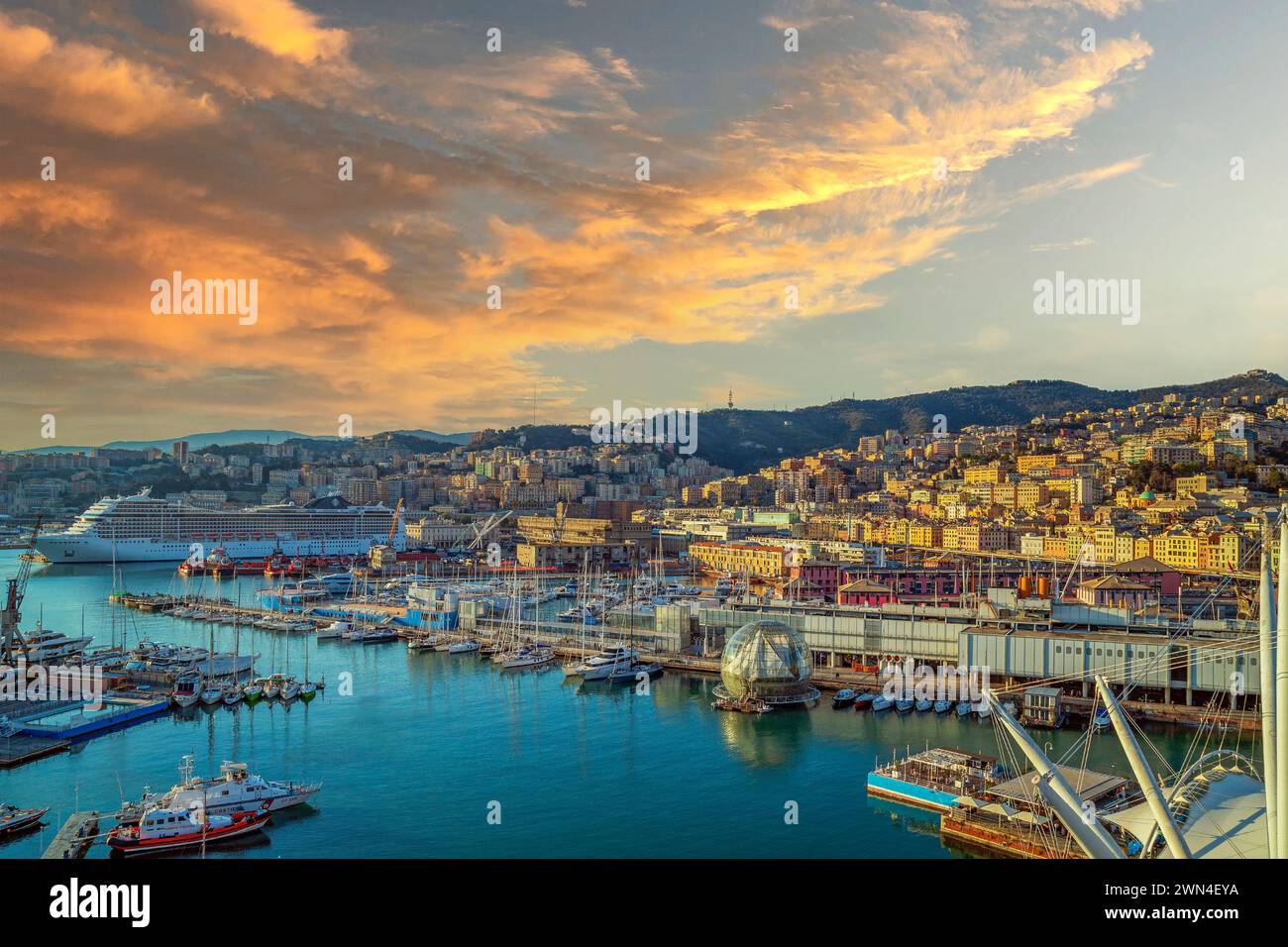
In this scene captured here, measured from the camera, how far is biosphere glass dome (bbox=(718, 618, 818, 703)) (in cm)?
974

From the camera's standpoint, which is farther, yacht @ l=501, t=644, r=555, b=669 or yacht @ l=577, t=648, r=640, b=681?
yacht @ l=501, t=644, r=555, b=669

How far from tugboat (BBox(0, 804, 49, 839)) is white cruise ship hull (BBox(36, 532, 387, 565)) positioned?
22009mm

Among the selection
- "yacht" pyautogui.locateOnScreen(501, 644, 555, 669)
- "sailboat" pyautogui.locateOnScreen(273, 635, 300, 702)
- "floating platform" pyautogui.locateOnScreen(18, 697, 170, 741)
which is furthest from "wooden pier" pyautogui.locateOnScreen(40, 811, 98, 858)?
"yacht" pyautogui.locateOnScreen(501, 644, 555, 669)

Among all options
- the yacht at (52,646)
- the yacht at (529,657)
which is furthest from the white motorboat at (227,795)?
the yacht at (52,646)

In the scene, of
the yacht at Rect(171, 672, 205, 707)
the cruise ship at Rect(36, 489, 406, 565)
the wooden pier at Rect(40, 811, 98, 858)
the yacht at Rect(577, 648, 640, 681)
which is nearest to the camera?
the wooden pier at Rect(40, 811, 98, 858)

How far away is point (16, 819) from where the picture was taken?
6359 millimetres

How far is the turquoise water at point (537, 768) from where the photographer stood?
620 centimetres

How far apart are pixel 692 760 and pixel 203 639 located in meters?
10.1

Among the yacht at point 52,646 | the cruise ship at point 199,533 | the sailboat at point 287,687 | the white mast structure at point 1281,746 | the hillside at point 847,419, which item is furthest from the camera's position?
the hillside at point 847,419

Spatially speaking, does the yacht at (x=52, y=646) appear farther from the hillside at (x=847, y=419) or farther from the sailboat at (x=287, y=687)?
the hillside at (x=847, y=419)

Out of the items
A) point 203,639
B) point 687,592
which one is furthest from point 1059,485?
point 203,639

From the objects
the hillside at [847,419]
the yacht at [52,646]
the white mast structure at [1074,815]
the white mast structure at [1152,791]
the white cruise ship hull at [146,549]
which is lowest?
the yacht at [52,646]

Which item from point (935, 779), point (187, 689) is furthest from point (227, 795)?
point (935, 779)

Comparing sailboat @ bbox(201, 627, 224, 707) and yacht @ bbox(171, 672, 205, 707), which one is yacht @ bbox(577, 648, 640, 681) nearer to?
sailboat @ bbox(201, 627, 224, 707)
